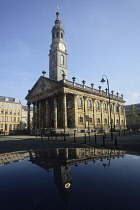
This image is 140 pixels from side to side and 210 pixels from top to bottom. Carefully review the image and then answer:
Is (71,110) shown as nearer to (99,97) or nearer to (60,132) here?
(60,132)

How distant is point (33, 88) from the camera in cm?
3962

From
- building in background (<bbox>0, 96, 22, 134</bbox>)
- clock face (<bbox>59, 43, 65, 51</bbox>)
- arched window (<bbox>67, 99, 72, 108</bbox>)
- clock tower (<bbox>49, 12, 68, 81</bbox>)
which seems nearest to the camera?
arched window (<bbox>67, 99, 72, 108</bbox>)

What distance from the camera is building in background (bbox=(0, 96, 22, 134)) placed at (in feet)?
171

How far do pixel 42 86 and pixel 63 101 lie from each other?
374 inches

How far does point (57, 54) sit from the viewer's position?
39.8m

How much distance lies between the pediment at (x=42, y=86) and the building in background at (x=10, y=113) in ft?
59.4

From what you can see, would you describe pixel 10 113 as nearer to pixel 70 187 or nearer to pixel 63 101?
pixel 63 101

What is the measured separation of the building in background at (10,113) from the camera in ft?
171

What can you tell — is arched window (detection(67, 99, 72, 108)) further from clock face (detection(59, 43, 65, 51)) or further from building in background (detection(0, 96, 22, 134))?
building in background (detection(0, 96, 22, 134))

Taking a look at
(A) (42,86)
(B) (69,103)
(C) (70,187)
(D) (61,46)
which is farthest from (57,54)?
(C) (70,187)

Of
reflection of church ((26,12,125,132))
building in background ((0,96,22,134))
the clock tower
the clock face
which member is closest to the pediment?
reflection of church ((26,12,125,132))

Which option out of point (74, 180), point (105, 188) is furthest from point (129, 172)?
point (74, 180)

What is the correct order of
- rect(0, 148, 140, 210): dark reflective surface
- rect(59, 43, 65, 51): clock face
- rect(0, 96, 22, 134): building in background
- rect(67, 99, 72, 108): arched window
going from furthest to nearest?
rect(0, 96, 22, 134): building in background, rect(59, 43, 65, 51): clock face, rect(67, 99, 72, 108): arched window, rect(0, 148, 140, 210): dark reflective surface

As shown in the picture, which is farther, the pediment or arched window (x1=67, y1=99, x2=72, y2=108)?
arched window (x1=67, y1=99, x2=72, y2=108)
